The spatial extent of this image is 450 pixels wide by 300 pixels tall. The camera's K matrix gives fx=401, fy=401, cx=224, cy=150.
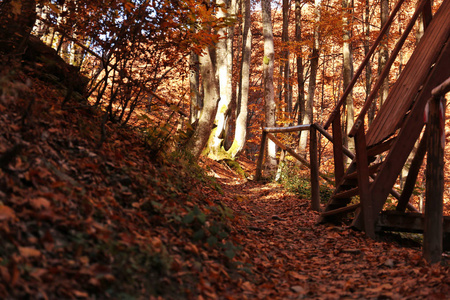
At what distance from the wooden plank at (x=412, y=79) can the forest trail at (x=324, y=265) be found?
1.58m

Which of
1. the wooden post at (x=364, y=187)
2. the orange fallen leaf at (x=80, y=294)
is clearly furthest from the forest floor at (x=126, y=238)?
the wooden post at (x=364, y=187)

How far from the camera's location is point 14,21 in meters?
4.27

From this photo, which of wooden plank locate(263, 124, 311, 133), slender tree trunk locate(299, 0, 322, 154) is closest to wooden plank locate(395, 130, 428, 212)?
wooden plank locate(263, 124, 311, 133)

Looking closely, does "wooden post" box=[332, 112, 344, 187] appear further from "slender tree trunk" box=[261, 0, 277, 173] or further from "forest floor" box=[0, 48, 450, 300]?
"slender tree trunk" box=[261, 0, 277, 173]

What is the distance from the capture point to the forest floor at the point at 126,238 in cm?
242

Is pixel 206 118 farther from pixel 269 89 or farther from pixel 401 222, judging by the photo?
pixel 401 222

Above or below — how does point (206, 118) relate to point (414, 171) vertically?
above

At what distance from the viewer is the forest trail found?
3.32 metres

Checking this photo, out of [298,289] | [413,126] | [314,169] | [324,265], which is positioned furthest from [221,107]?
[298,289]

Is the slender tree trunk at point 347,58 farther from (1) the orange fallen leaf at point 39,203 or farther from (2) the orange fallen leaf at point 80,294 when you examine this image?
(2) the orange fallen leaf at point 80,294

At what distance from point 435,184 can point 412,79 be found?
7.78ft

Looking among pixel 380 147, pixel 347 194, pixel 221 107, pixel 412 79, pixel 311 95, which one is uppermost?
pixel 311 95

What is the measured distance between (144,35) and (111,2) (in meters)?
0.55

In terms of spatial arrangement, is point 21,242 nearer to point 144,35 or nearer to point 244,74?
point 144,35
